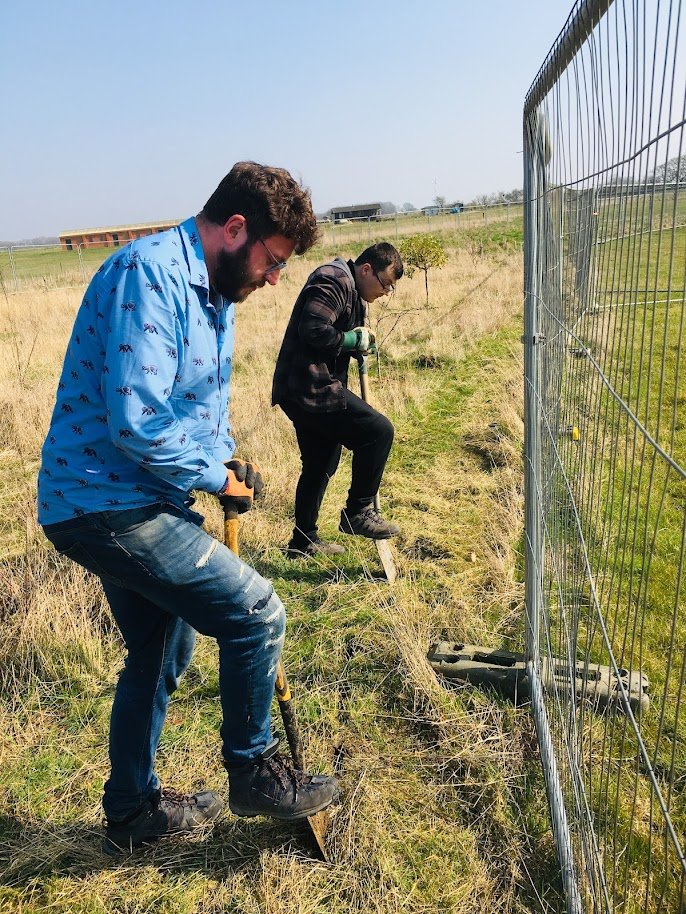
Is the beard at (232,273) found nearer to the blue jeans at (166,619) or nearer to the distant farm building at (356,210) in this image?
the blue jeans at (166,619)

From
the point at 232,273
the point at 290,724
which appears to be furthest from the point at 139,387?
the point at 290,724

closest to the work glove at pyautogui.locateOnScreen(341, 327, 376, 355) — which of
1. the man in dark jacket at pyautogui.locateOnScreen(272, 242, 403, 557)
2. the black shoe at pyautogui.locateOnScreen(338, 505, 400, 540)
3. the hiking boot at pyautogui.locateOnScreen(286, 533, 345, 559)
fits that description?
the man in dark jacket at pyautogui.locateOnScreen(272, 242, 403, 557)

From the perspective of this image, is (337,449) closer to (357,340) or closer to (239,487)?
(357,340)

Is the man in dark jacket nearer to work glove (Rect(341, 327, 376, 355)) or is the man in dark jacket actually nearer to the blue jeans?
work glove (Rect(341, 327, 376, 355))

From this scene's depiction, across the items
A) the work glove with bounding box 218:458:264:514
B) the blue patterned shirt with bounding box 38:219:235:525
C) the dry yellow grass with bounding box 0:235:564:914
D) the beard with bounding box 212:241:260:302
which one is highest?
the beard with bounding box 212:241:260:302

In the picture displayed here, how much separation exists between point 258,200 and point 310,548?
276 centimetres

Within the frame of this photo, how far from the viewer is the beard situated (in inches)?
78.3

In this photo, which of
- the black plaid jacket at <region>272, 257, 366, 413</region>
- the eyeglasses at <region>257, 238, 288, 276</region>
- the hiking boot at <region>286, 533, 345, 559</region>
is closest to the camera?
the eyeglasses at <region>257, 238, 288, 276</region>

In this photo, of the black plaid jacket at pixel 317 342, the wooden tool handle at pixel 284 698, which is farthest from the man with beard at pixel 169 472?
the black plaid jacket at pixel 317 342

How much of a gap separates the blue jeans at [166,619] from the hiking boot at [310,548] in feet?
6.62

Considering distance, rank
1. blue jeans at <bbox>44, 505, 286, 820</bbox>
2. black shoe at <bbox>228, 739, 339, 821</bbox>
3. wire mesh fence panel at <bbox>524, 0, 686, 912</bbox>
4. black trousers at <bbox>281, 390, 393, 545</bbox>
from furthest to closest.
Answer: black trousers at <bbox>281, 390, 393, 545</bbox>
black shoe at <bbox>228, 739, 339, 821</bbox>
blue jeans at <bbox>44, 505, 286, 820</bbox>
wire mesh fence panel at <bbox>524, 0, 686, 912</bbox>

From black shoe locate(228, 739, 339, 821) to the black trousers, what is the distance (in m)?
2.00

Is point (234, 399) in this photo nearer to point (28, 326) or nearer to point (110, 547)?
point (110, 547)

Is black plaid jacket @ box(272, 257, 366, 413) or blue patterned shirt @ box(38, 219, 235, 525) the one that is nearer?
blue patterned shirt @ box(38, 219, 235, 525)
